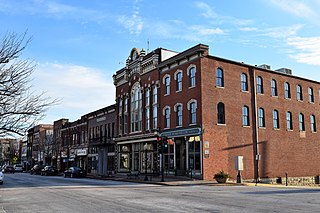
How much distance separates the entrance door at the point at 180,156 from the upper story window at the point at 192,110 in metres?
2.43

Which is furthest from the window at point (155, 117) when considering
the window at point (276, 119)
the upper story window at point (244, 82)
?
the window at point (276, 119)

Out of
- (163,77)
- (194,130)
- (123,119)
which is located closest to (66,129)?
(123,119)

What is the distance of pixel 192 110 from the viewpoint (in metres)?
33.2

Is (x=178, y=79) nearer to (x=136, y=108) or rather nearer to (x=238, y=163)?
(x=136, y=108)

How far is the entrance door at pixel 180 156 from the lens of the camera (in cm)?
3366

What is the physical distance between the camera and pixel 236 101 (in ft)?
113

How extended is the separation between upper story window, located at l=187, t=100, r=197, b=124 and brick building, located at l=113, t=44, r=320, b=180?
0.09 meters

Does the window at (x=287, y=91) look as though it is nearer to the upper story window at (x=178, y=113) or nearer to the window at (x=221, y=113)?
the window at (x=221, y=113)

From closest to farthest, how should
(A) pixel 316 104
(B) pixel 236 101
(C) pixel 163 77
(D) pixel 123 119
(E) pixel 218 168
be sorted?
1. (E) pixel 218 168
2. (B) pixel 236 101
3. (C) pixel 163 77
4. (A) pixel 316 104
5. (D) pixel 123 119

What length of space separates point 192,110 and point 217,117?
237 centimetres

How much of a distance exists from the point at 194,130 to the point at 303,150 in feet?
49.0

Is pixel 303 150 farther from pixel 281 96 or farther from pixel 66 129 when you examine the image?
pixel 66 129

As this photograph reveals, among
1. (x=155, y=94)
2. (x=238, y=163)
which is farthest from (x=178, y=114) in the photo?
(x=238, y=163)

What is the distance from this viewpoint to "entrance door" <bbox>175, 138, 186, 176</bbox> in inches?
1325
